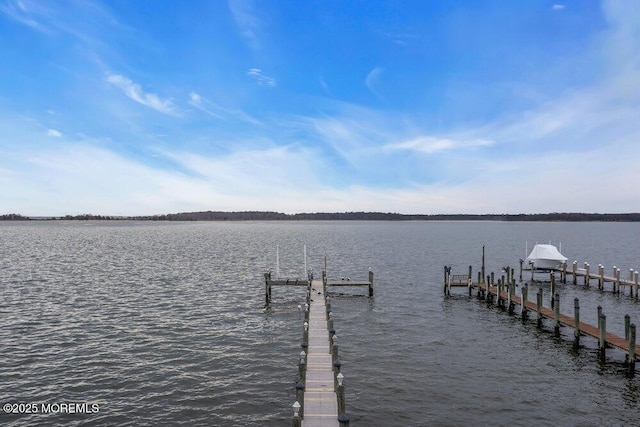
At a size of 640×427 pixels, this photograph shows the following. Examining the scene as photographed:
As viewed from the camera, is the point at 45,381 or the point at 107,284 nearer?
the point at 45,381

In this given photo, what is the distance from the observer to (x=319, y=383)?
1916 centimetres

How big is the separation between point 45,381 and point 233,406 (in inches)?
386

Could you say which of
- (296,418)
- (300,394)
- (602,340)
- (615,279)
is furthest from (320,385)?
(615,279)

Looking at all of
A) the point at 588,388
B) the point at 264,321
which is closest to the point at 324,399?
the point at 588,388

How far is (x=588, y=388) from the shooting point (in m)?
22.4

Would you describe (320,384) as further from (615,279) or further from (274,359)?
(615,279)

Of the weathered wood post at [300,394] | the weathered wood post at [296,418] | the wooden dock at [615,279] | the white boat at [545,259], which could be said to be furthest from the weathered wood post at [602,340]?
the white boat at [545,259]

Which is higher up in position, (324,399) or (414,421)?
(324,399)

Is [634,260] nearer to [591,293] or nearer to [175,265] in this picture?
[591,293]

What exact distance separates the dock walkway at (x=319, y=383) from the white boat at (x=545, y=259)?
38.4 m

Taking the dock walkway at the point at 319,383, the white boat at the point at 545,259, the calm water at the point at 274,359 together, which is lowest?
the calm water at the point at 274,359

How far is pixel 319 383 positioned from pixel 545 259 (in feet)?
152

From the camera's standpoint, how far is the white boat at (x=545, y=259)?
5554 centimetres

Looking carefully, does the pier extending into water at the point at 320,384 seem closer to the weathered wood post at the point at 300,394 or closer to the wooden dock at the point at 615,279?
the weathered wood post at the point at 300,394
